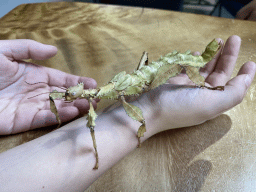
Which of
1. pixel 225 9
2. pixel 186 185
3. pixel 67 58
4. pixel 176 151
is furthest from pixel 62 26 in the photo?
pixel 225 9

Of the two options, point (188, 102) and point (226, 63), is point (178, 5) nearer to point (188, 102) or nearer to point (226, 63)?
point (226, 63)

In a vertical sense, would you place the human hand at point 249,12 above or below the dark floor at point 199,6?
above

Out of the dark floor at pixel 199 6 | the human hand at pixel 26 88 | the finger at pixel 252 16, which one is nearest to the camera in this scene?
the human hand at pixel 26 88

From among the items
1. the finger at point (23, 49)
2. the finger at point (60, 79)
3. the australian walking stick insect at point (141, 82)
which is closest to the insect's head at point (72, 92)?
the australian walking stick insect at point (141, 82)

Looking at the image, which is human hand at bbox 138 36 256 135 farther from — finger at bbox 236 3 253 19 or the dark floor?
the dark floor

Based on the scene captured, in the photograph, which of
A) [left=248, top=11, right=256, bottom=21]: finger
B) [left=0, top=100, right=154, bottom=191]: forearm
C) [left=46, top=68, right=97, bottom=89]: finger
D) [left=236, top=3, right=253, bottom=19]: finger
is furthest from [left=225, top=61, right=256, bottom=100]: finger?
[left=236, top=3, right=253, bottom=19]: finger

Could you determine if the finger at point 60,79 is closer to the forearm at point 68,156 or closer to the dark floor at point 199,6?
the forearm at point 68,156
